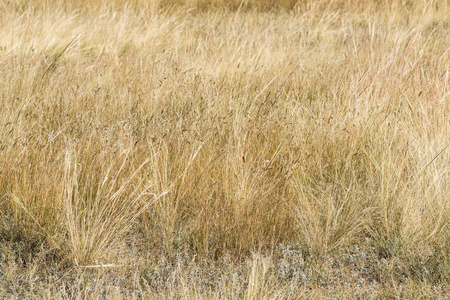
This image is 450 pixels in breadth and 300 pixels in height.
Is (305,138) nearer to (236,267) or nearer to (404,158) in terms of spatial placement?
(404,158)

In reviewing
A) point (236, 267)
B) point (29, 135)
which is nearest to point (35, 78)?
point (29, 135)

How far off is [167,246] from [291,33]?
155 inches

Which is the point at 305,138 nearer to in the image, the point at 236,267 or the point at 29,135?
the point at 236,267

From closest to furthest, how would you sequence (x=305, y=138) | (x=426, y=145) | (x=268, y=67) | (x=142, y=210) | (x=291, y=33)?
1. (x=142, y=210)
2. (x=426, y=145)
3. (x=305, y=138)
4. (x=268, y=67)
5. (x=291, y=33)

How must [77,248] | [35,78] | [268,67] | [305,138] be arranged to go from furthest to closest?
[268,67] < [35,78] < [305,138] < [77,248]

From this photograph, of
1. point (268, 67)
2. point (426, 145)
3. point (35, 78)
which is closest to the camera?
point (426, 145)

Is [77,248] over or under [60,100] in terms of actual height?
under

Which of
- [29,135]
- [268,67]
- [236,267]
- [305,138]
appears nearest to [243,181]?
[236,267]

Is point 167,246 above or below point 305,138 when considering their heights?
below

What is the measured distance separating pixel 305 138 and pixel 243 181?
2.14 feet

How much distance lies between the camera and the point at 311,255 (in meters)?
2.15

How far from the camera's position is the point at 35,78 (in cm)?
374

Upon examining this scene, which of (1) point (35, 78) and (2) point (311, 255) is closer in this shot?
(2) point (311, 255)

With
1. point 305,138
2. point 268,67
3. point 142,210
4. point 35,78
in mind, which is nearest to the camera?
point 142,210
